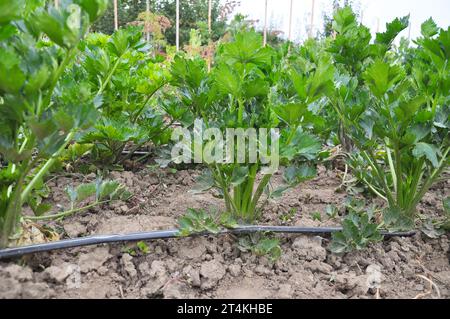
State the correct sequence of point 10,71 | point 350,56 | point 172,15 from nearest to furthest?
point 10,71
point 350,56
point 172,15

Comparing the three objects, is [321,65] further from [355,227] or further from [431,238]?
[431,238]

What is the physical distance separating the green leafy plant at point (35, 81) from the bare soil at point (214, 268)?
190 mm

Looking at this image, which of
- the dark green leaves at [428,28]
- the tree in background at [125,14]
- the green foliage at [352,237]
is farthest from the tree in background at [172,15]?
the green foliage at [352,237]

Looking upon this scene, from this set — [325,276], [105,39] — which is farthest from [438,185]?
[105,39]

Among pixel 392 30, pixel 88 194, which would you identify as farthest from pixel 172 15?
pixel 88 194

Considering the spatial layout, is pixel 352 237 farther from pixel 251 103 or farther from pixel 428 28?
pixel 428 28

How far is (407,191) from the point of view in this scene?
1.56 metres

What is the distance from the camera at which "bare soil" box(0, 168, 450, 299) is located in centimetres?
116

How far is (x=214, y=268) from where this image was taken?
127 cm

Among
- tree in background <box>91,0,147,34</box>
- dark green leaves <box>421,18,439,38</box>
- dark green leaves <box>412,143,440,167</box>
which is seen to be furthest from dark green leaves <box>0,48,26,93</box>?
tree in background <box>91,0,147,34</box>

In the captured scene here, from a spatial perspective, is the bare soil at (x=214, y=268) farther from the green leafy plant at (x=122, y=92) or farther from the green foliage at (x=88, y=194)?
the green leafy plant at (x=122, y=92)

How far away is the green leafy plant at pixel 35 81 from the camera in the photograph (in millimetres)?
936

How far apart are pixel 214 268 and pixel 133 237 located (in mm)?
270

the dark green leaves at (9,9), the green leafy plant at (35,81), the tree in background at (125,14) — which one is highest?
the tree in background at (125,14)
